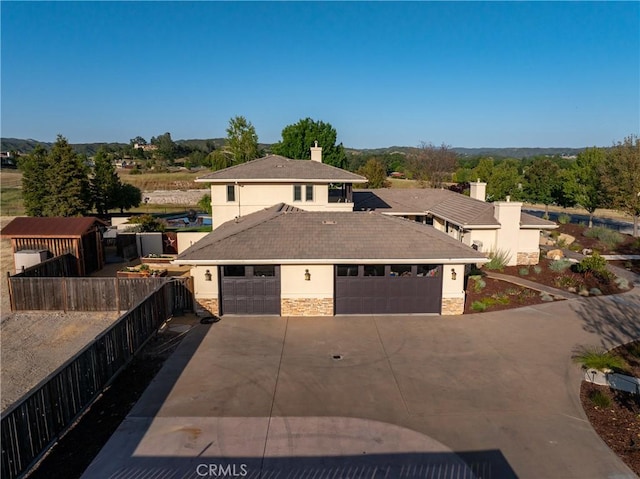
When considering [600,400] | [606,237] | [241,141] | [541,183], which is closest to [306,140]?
[241,141]

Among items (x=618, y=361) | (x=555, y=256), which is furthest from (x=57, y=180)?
(x=618, y=361)

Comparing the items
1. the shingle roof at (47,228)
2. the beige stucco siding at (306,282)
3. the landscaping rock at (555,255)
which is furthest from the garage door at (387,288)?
the shingle roof at (47,228)

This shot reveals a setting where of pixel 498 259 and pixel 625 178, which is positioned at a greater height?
pixel 625 178

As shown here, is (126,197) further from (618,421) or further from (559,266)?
(618,421)

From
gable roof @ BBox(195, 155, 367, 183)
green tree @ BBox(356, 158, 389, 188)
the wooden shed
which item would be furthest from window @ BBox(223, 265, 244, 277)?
green tree @ BBox(356, 158, 389, 188)

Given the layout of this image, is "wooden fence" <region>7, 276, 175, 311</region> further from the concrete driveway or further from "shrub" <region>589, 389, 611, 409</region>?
"shrub" <region>589, 389, 611, 409</region>

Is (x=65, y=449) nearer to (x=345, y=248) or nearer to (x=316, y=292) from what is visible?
(x=316, y=292)

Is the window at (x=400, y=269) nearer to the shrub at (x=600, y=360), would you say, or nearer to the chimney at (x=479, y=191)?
the shrub at (x=600, y=360)
